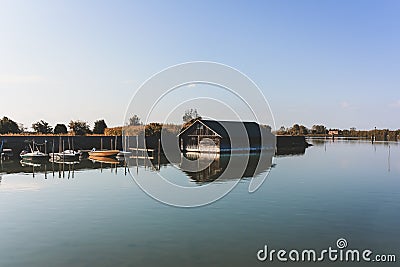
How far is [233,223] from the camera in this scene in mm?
14172

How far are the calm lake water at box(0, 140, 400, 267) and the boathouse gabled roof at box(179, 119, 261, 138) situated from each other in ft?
78.8

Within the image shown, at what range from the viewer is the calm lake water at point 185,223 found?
1073cm

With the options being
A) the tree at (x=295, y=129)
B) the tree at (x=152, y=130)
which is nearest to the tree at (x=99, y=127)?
the tree at (x=152, y=130)

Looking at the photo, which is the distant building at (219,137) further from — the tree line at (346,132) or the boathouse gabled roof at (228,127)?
the tree line at (346,132)

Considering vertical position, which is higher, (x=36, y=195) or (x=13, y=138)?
(x=13, y=138)

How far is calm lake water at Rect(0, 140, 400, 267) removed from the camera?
10730mm

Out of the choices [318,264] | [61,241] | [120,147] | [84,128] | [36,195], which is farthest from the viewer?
[84,128]

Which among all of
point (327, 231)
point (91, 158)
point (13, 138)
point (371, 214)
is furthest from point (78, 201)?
point (13, 138)

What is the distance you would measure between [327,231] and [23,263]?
9.90m

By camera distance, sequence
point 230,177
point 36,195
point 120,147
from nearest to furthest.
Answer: point 36,195, point 230,177, point 120,147

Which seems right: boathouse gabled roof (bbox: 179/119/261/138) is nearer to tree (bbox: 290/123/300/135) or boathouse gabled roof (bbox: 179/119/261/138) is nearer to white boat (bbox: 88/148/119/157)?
white boat (bbox: 88/148/119/157)

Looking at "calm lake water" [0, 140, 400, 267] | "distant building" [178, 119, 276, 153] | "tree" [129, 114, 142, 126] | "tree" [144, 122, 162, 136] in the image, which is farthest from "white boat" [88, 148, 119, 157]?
"tree" [129, 114, 142, 126]

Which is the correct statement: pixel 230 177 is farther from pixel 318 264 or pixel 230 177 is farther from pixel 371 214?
pixel 318 264

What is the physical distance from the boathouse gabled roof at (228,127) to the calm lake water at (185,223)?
78.8ft
